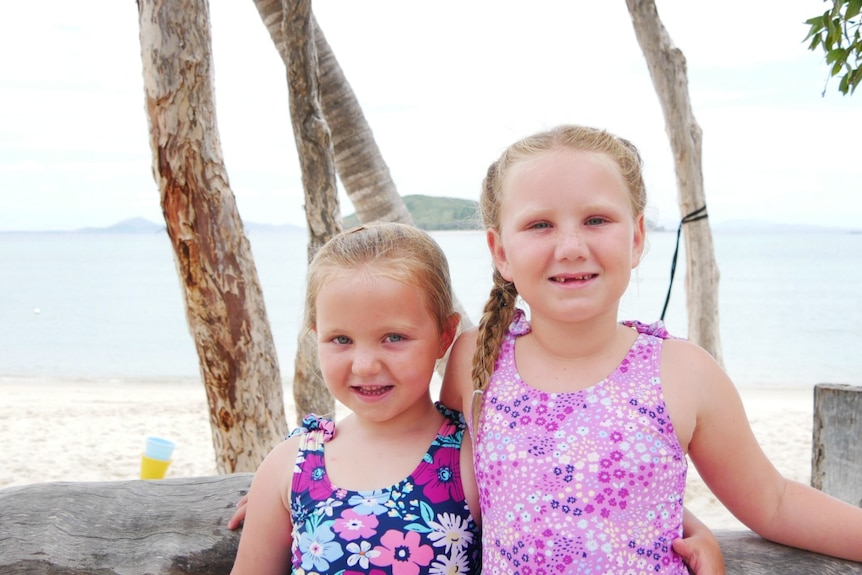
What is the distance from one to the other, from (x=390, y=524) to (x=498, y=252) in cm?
62

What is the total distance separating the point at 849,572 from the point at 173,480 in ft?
4.93

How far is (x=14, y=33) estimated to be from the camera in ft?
105

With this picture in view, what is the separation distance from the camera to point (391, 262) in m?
1.67

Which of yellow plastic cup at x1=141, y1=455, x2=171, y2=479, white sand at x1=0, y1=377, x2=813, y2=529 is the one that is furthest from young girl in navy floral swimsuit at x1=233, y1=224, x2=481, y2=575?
white sand at x1=0, y1=377, x2=813, y2=529

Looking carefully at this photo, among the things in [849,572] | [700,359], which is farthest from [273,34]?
[849,572]

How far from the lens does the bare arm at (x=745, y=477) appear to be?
1521mm

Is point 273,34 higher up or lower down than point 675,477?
higher up

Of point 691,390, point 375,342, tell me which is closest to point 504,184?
point 375,342

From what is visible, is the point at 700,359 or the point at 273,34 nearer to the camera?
the point at 700,359

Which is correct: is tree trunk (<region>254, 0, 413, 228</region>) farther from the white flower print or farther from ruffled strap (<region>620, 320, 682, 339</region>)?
the white flower print

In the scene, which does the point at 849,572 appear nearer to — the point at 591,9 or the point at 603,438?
the point at 603,438

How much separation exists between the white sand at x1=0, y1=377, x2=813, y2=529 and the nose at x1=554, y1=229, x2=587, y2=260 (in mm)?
5693

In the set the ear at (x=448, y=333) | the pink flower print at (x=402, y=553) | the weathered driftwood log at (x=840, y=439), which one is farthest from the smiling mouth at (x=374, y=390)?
the weathered driftwood log at (x=840, y=439)

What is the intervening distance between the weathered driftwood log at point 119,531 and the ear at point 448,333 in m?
0.58
